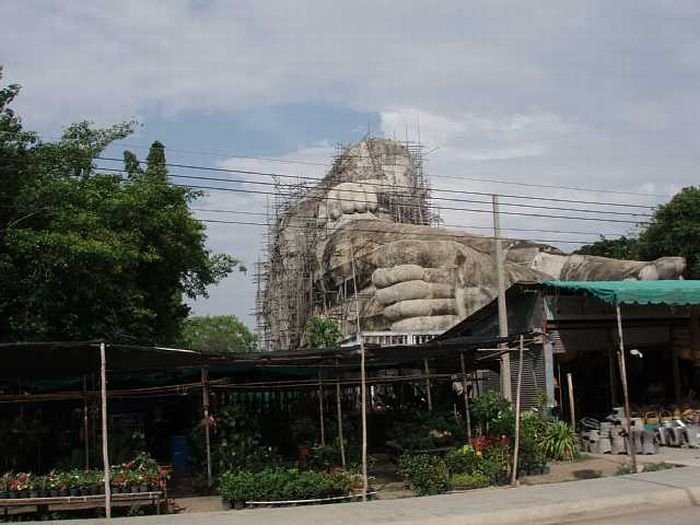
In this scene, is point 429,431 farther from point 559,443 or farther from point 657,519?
point 657,519

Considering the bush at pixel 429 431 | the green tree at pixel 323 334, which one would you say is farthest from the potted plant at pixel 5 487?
the green tree at pixel 323 334

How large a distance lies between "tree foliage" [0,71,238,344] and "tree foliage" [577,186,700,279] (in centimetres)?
2563

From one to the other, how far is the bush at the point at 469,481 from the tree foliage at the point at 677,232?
28.6 m

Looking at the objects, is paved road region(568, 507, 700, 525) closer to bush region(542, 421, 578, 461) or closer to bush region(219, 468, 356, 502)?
bush region(219, 468, 356, 502)

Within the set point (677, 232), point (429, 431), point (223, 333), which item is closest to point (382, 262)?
point (677, 232)

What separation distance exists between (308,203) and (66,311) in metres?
36.1

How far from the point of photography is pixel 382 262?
40.9 meters

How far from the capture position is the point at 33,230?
20.0 meters

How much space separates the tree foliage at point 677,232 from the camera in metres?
38.7

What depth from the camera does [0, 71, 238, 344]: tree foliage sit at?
19625 mm

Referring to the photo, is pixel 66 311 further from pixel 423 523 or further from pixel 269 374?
pixel 423 523

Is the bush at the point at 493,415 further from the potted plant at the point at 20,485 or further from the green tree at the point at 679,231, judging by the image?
the green tree at the point at 679,231

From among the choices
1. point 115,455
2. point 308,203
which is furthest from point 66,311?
point 308,203

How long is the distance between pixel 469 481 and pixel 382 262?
28.1 metres
